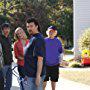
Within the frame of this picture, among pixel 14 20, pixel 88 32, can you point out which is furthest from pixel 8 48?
pixel 14 20

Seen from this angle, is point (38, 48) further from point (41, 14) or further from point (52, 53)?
point (41, 14)

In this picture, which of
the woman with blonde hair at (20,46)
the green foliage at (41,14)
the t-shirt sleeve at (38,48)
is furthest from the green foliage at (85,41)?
the green foliage at (41,14)

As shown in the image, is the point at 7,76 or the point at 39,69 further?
the point at 7,76

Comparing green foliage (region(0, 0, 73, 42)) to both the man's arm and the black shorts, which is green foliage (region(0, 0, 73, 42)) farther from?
the man's arm

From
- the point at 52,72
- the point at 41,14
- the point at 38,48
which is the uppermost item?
the point at 41,14

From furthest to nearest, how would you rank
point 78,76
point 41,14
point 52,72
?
point 41,14 → point 78,76 → point 52,72

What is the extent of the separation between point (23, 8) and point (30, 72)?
38.8 meters

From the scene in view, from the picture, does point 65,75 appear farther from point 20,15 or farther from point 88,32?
point 20,15

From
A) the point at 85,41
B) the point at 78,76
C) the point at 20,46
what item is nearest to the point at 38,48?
the point at 20,46

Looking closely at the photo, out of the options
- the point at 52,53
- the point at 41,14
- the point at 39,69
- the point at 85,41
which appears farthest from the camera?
the point at 41,14

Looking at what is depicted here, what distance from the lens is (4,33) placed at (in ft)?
31.4

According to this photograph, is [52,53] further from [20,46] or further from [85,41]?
[85,41]

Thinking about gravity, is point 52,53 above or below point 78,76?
above

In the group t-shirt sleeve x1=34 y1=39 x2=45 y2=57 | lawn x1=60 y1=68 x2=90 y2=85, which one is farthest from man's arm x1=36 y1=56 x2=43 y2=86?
lawn x1=60 y1=68 x2=90 y2=85
